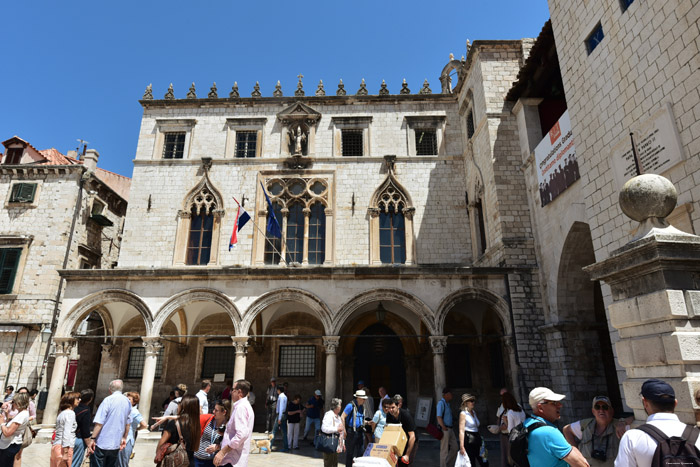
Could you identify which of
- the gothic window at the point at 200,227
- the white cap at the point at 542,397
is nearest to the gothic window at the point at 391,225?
the gothic window at the point at 200,227

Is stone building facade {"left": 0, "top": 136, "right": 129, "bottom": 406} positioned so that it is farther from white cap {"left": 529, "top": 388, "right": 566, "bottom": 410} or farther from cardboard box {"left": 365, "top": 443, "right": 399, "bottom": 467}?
white cap {"left": 529, "top": 388, "right": 566, "bottom": 410}

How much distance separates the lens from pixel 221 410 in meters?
5.09

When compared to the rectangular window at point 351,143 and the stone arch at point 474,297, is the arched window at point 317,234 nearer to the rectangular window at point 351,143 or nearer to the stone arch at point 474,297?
the rectangular window at point 351,143

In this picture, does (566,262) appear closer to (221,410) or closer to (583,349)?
(583,349)

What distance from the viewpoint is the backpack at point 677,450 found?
2.74 metres

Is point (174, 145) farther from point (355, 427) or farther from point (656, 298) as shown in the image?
point (656, 298)

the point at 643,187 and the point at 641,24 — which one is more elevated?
the point at 641,24

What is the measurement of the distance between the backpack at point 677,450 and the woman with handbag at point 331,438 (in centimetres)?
537

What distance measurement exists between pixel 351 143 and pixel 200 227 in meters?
7.46


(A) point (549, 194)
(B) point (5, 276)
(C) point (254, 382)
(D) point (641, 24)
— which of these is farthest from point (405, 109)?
(B) point (5, 276)

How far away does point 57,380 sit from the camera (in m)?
13.1

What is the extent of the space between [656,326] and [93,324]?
2119cm

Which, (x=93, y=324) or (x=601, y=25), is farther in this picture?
(x=93, y=324)

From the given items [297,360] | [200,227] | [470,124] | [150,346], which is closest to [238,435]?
[150,346]
